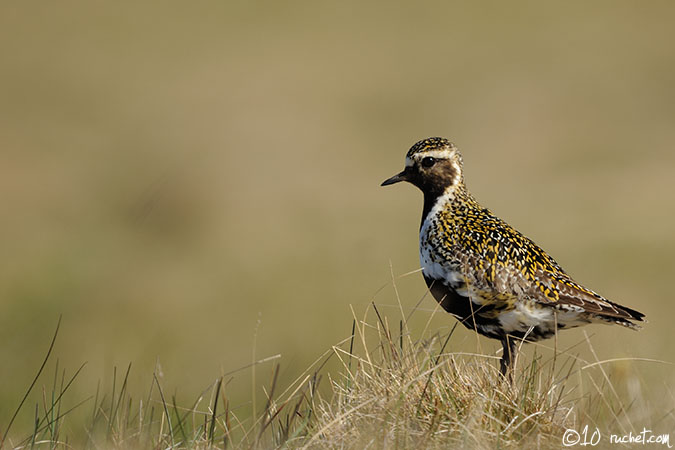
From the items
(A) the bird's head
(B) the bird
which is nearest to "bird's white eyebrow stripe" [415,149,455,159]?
(A) the bird's head

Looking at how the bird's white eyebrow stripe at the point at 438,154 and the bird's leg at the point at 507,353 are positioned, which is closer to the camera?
the bird's leg at the point at 507,353

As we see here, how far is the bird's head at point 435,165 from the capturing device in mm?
5012

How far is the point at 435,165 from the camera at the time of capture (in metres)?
5.02

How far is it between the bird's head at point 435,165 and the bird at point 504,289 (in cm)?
34

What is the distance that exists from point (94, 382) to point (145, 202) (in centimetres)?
647

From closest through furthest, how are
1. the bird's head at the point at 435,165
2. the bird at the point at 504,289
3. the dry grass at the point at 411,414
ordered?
the dry grass at the point at 411,414
the bird at the point at 504,289
the bird's head at the point at 435,165

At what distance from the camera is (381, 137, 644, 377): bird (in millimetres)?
4406

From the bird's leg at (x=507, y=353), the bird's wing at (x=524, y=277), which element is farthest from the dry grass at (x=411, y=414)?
the bird's wing at (x=524, y=277)

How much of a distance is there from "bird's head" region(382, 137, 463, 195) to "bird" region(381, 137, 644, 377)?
340mm

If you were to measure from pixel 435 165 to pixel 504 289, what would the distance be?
885 millimetres

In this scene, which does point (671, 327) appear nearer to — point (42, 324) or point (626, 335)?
point (626, 335)

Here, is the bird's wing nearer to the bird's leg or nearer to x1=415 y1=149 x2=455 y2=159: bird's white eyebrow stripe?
the bird's leg

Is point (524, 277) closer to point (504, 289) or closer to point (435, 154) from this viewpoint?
point (504, 289)

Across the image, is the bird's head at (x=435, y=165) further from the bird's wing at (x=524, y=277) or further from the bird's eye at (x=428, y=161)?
the bird's wing at (x=524, y=277)
